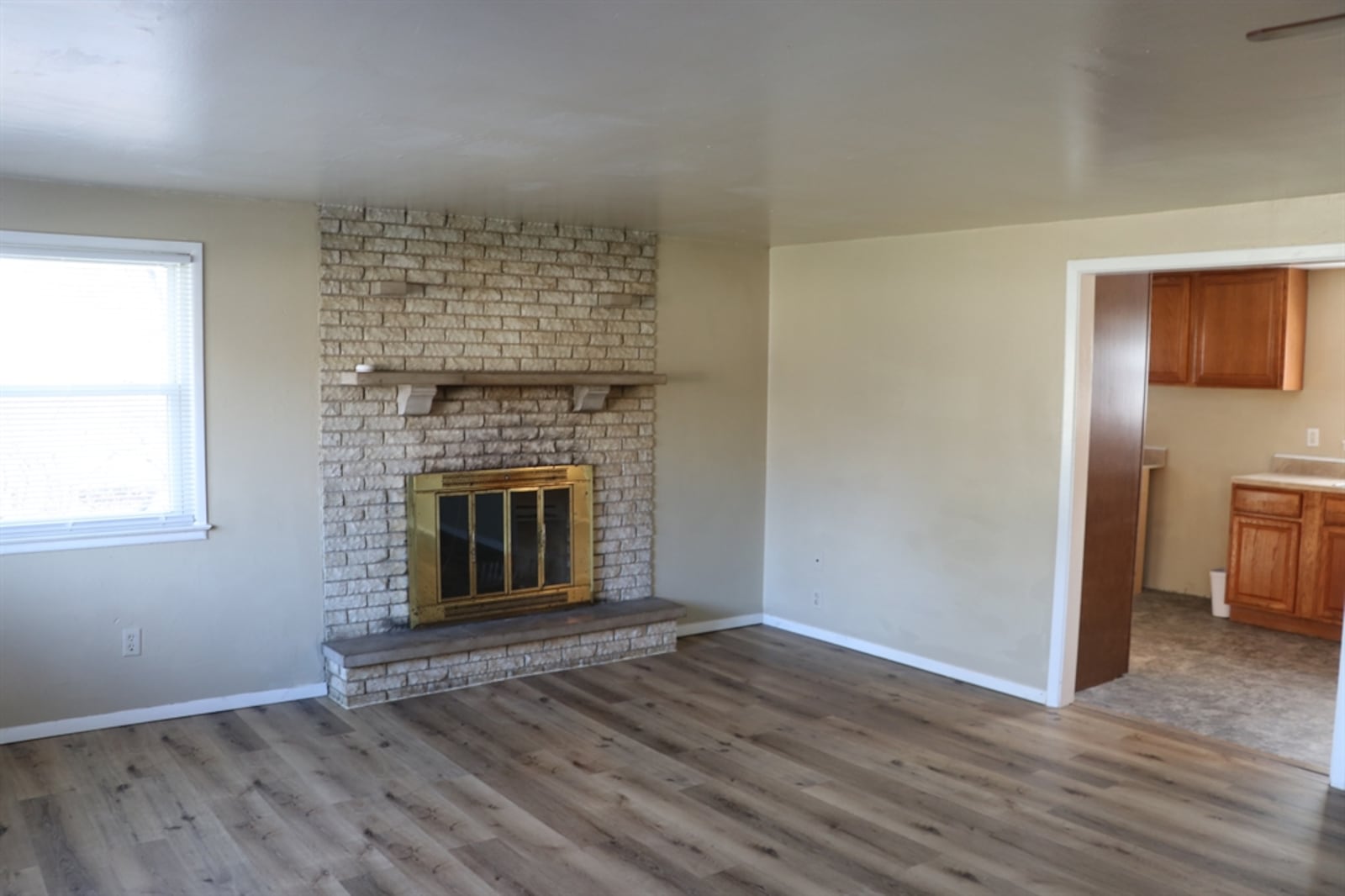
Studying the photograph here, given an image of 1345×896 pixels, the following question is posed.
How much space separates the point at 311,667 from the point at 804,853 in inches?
103

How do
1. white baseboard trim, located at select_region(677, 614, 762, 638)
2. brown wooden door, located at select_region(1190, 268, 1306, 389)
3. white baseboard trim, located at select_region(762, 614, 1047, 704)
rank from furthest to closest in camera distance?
brown wooden door, located at select_region(1190, 268, 1306, 389) → white baseboard trim, located at select_region(677, 614, 762, 638) → white baseboard trim, located at select_region(762, 614, 1047, 704)

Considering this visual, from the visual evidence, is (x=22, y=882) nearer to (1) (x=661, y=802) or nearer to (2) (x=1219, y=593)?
(1) (x=661, y=802)

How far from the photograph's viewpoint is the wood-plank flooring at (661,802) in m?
3.24

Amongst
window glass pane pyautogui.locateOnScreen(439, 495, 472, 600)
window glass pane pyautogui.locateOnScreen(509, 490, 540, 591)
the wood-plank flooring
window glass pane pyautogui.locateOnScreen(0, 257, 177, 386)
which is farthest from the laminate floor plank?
window glass pane pyautogui.locateOnScreen(509, 490, 540, 591)

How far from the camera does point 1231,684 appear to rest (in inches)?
209

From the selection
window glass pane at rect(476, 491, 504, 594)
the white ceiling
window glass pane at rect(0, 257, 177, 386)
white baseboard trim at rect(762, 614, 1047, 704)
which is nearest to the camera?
the white ceiling

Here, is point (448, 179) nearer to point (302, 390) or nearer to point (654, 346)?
point (302, 390)

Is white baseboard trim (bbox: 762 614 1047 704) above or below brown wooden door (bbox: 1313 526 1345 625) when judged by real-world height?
below

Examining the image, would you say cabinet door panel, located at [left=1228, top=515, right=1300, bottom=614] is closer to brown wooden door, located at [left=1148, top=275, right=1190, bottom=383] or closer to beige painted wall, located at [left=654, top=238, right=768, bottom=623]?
brown wooden door, located at [left=1148, top=275, right=1190, bottom=383]

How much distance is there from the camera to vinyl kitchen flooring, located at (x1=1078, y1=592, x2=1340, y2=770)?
462 cm

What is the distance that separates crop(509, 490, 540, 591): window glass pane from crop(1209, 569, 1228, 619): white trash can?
14.3ft

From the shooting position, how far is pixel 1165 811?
3744 millimetres

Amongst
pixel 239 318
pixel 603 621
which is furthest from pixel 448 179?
pixel 603 621

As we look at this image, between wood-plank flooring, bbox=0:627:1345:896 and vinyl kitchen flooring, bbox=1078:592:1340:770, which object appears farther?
vinyl kitchen flooring, bbox=1078:592:1340:770
